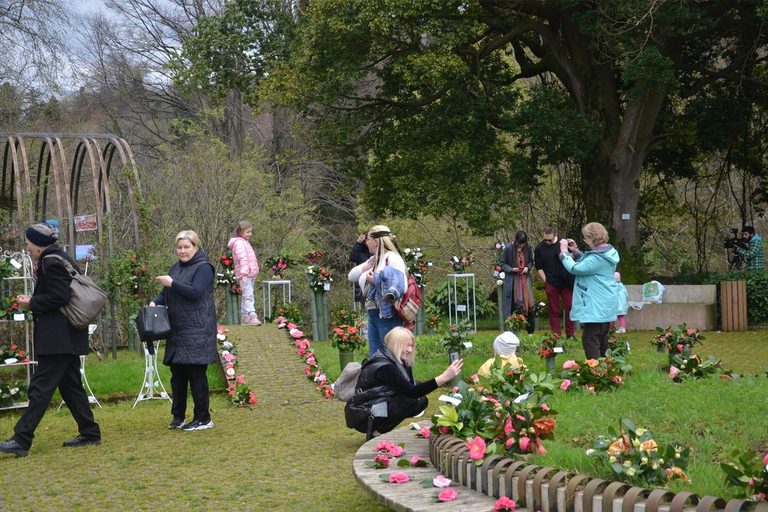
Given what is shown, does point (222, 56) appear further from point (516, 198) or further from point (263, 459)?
point (263, 459)

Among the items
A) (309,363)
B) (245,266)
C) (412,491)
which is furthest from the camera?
(245,266)

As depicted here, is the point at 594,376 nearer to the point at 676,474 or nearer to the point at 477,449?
the point at 477,449

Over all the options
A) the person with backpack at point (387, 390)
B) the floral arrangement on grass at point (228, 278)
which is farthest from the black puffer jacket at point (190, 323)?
the floral arrangement on grass at point (228, 278)

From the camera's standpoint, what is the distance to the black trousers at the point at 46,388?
7.44 m

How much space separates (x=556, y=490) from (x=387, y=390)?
9.71ft

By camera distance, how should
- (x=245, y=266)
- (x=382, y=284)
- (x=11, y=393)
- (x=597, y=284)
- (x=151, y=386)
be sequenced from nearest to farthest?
1. (x=382, y=284)
2. (x=597, y=284)
3. (x=11, y=393)
4. (x=151, y=386)
5. (x=245, y=266)

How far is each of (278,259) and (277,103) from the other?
4.73m

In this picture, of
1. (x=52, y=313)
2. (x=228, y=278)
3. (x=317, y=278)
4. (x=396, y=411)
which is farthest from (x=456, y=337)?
(x=228, y=278)

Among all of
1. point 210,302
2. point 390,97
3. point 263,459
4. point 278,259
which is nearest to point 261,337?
point 278,259

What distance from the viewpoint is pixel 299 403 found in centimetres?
1007

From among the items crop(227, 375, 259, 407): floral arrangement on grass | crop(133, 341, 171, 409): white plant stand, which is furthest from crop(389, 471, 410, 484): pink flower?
crop(133, 341, 171, 409): white plant stand

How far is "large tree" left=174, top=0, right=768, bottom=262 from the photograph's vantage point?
1700 cm

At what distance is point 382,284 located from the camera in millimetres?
8578

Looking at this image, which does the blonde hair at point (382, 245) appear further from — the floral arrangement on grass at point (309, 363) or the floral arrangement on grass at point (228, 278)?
the floral arrangement on grass at point (228, 278)
